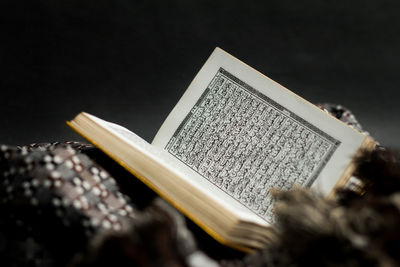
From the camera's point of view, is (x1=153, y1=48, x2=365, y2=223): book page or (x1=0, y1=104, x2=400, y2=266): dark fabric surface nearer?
(x1=0, y1=104, x2=400, y2=266): dark fabric surface

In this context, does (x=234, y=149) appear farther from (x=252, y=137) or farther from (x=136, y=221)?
(x=136, y=221)

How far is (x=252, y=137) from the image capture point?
1.96ft

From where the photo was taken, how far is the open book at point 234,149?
1.61ft

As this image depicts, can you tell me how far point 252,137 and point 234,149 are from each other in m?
0.03

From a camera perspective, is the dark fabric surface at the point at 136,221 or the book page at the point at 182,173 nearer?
the dark fabric surface at the point at 136,221

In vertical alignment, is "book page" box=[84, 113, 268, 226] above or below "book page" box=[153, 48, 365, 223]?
below

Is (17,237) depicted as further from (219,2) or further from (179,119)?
(219,2)

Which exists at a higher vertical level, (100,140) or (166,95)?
(166,95)

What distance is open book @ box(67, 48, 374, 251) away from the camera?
49 centimetres

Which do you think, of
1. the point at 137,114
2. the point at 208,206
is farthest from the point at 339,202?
the point at 137,114

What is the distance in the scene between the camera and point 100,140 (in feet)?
1.79

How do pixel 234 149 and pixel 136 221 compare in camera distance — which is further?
pixel 234 149

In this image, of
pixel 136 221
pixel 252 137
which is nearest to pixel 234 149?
pixel 252 137

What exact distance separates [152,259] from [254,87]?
31 cm
